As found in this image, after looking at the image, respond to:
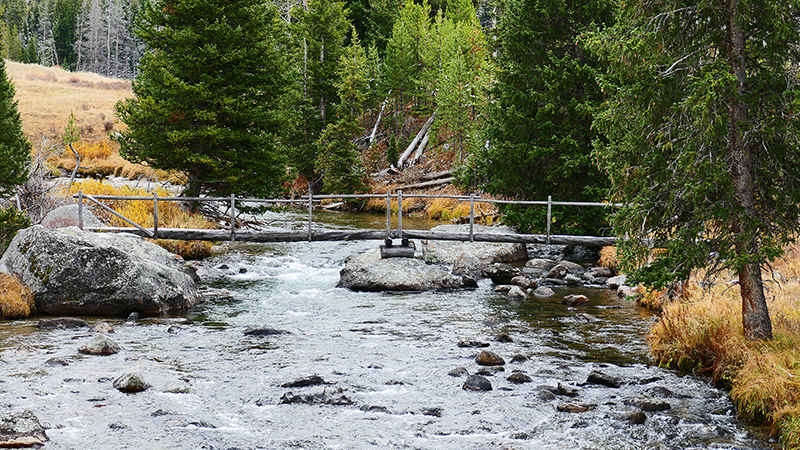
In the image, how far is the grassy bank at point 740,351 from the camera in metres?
7.64

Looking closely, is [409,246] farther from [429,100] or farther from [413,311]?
[429,100]

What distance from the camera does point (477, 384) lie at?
9.16 metres

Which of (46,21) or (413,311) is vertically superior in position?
(46,21)

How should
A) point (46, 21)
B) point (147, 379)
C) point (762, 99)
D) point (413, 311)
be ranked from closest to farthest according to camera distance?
point (762, 99) → point (147, 379) → point (413, 311) → point (46, 21)

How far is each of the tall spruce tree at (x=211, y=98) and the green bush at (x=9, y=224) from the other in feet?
16.1

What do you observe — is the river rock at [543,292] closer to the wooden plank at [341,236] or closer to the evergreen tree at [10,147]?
the wooden plank at [341,236]

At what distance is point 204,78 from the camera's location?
20125 millimetres

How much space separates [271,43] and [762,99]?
51.4 feet

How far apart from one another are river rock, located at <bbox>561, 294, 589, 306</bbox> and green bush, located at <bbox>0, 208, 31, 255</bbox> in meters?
13.1

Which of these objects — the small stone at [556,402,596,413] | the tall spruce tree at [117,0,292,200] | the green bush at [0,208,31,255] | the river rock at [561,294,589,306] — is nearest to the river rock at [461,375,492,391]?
the small stone at [556,402,596,413]

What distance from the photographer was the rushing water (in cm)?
746

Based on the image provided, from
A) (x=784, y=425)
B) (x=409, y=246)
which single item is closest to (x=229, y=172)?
(x=409, y=246)

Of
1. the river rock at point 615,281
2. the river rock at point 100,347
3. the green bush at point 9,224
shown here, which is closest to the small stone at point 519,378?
the river rock at point 100,347

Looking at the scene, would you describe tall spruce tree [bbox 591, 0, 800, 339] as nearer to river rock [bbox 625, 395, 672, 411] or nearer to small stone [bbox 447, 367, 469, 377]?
river rock [bbox 625, 395, 672, 411]
